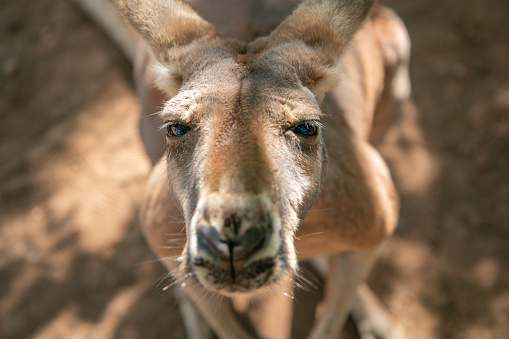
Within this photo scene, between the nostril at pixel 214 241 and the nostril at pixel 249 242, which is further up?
the nostril at pixel 214 241

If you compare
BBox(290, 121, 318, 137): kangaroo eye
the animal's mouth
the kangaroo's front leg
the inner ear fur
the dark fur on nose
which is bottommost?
the kangaroo's front leg

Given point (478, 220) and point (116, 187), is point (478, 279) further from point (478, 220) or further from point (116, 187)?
point (116, 187)

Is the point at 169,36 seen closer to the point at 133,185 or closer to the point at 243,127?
the point at 243,127

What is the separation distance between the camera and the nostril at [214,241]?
65.9 inches

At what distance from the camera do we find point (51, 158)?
16.2 feet

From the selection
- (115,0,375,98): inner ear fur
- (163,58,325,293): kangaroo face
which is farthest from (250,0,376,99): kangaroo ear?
(163,58,325,293): kangaroo face

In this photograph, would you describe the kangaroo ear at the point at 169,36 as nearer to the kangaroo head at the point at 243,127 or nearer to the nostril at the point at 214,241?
the kangaroo head at the point at 243,127

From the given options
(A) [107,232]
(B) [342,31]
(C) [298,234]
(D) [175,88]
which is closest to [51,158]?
(A) [107,232]

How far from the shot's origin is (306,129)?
2094mm

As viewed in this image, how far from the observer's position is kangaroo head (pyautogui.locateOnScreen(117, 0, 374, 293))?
5.66ft

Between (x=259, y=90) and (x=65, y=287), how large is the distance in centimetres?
313

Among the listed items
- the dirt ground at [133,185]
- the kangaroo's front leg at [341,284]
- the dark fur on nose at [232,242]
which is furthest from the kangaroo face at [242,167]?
the dirt ground at [133,185]

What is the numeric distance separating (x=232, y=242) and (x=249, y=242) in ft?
0.21

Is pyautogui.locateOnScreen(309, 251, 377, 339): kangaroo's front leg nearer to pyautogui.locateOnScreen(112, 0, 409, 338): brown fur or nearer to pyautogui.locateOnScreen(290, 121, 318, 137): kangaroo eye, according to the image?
pyautogui.locateOnScreen(112, 0, 409, 338): brown fur
